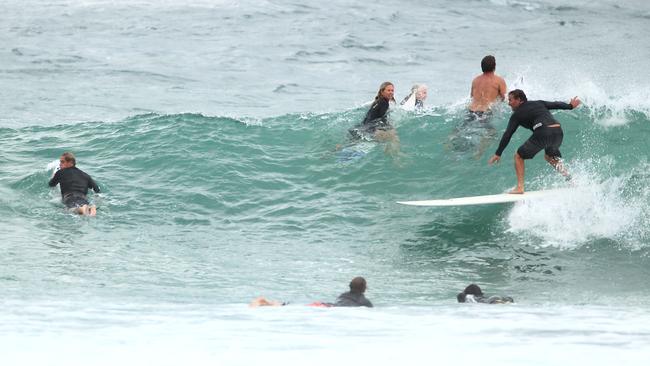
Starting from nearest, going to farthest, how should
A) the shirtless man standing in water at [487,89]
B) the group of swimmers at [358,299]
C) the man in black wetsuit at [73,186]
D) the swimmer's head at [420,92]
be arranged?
the group of swimmers at [358,299]
the man in black wetsuit at [73,186]
the shirtless man standing in water at [487,89]
the swimmer's head at [420,92]

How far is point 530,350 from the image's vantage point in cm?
593

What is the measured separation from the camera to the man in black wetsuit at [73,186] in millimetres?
13070

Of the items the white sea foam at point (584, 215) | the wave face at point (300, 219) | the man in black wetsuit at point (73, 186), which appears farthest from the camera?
the man in black wetsuit at point (73, 186)

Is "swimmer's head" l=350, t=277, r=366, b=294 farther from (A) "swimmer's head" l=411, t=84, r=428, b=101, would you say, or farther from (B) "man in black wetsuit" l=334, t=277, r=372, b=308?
(A) "swimmer's head" l=411, t=84, r=428, b=101

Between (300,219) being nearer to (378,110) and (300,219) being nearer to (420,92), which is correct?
(378,110)

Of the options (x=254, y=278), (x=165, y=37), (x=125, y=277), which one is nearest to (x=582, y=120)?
(x=254, y=278)

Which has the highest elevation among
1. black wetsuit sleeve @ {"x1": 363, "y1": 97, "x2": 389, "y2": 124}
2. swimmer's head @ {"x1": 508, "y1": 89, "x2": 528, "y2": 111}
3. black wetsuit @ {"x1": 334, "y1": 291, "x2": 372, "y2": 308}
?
swimmer's head @ {"x1": 508, "y1": 89, "x2": 528, "y2": 111}

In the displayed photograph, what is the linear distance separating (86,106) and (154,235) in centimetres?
840

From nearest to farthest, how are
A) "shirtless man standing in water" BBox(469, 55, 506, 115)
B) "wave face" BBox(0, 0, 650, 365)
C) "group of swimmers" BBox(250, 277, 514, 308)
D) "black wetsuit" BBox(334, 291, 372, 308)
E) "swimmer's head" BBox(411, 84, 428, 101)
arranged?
"wave face" BBox(0, 0, 650, 365) < "group of swimmers" BBox(250, 277, 514, 308) < "black wetsuit" BBox(334, 291, 372, 308) < "shirtless man standing in water" BBox(469, 55, 506, 115) < "swimmer's head" BBox(411, 84, 428, 101)

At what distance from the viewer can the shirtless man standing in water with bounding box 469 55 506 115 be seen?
45.3 feet

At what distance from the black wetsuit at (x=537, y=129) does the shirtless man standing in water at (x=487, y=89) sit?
1.82 m

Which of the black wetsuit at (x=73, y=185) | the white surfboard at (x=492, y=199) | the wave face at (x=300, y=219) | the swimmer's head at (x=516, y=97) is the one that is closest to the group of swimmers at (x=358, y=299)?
the wave face at (x=300, y=219)

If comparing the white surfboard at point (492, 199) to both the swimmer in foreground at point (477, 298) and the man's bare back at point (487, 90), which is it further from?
the swimmer in foreground at point (477, 298)

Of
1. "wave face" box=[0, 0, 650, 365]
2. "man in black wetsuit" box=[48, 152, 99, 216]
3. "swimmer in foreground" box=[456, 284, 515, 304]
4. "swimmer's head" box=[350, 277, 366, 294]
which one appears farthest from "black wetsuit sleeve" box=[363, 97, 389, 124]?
"swimmer's head" box=[350, 277, 366, 294]
